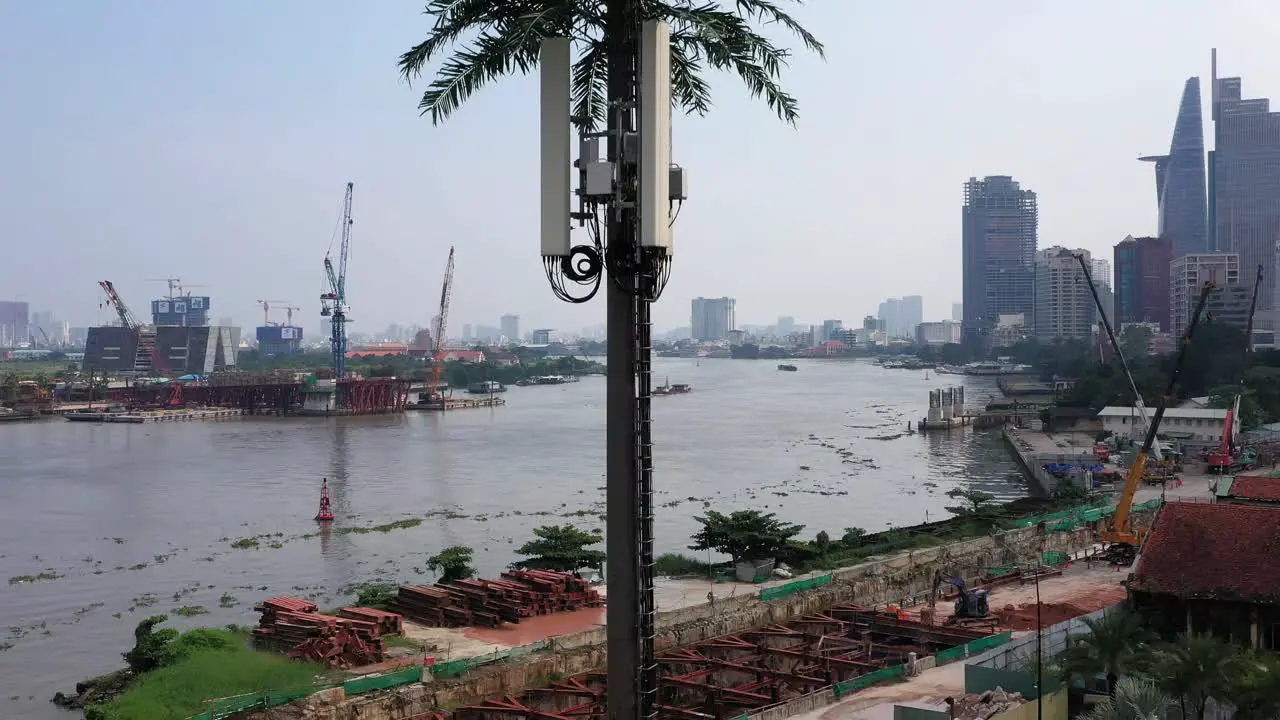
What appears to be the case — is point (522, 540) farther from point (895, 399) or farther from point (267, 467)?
point (895, 399)

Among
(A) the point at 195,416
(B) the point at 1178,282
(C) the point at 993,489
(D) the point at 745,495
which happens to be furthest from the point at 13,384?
(B) the point at 1178,282

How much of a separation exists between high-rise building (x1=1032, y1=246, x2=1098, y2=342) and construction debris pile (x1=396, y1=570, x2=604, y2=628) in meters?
94.9

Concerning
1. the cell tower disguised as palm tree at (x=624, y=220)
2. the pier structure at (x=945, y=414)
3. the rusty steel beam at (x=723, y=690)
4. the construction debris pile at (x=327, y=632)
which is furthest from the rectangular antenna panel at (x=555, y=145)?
the pier structure at (x=945, y=414)

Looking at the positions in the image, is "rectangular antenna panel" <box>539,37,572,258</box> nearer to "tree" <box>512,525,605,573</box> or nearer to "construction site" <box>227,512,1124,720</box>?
"construction site" <box>227,512,1124,720</box>

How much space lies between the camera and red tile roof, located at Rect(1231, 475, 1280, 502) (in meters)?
13.3

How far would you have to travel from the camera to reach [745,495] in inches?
1134

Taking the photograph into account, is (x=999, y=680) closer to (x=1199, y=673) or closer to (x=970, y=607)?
(x=1199, y=673)

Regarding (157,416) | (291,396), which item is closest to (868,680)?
(157,416)

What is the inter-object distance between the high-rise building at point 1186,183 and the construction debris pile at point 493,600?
455ft

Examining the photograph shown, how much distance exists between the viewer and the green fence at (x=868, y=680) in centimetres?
928

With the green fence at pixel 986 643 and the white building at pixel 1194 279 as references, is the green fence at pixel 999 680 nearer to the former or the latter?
the green fence at pixel 986 643

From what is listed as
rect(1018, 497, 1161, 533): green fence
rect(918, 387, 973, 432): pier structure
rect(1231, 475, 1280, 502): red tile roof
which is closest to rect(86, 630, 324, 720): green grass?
rect(1231, 475, 1280, 502): red tile roof

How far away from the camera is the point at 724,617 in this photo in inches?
484

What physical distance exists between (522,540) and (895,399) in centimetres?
5276
